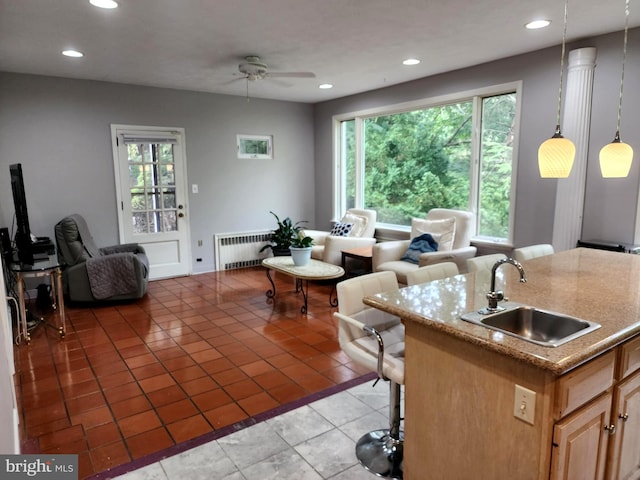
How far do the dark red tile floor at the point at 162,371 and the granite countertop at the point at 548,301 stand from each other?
1.22 metres

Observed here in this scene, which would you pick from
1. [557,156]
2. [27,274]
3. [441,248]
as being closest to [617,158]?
[557,156]

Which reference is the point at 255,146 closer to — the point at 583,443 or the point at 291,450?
the point at 291,450

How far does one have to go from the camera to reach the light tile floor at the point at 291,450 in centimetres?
200

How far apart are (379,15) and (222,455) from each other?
2914mm

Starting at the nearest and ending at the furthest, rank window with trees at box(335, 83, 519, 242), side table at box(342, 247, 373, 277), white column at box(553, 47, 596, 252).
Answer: white column at box(553, 47, 596, 252) → window with trees at box(335, 83, 519, 242) → side table at box(342, 247, 373, 277)

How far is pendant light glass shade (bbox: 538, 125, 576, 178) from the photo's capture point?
2021 millimetres

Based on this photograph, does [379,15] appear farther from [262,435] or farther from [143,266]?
[143,266]

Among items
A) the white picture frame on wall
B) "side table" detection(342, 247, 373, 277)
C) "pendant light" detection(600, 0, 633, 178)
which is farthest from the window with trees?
"pendant light" detection(600, 0, 633, 178)

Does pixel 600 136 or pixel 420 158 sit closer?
pixel 600 136

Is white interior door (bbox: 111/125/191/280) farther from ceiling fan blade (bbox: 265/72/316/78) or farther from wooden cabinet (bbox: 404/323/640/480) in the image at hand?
wooden cabinet (bbox: 404/323/640/480)

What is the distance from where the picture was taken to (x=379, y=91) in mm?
5625

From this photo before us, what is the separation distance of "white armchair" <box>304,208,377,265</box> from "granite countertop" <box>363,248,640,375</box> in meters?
2.86

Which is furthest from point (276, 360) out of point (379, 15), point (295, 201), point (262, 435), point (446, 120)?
point (295, 201)

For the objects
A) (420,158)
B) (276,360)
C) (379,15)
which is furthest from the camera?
(420,158)
